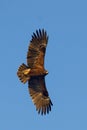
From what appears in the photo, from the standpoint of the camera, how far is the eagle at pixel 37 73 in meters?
38.6

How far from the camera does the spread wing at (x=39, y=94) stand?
39594 mm

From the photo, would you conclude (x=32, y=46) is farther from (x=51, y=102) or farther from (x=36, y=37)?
(x=51, y=102)

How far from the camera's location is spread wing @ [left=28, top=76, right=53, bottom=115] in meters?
39.6

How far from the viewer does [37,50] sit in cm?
3934

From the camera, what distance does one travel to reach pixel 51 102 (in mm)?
40531

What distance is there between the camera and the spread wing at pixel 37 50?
38.9m

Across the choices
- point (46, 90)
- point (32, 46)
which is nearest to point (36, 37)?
point (32, 46)

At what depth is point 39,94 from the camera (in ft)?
133

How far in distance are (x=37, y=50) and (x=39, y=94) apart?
2856 mm

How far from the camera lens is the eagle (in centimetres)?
3856

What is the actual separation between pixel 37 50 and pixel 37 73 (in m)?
1.41

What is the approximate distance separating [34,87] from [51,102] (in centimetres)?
144

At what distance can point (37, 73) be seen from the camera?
38.8m

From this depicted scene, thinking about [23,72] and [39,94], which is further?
[39,94]
